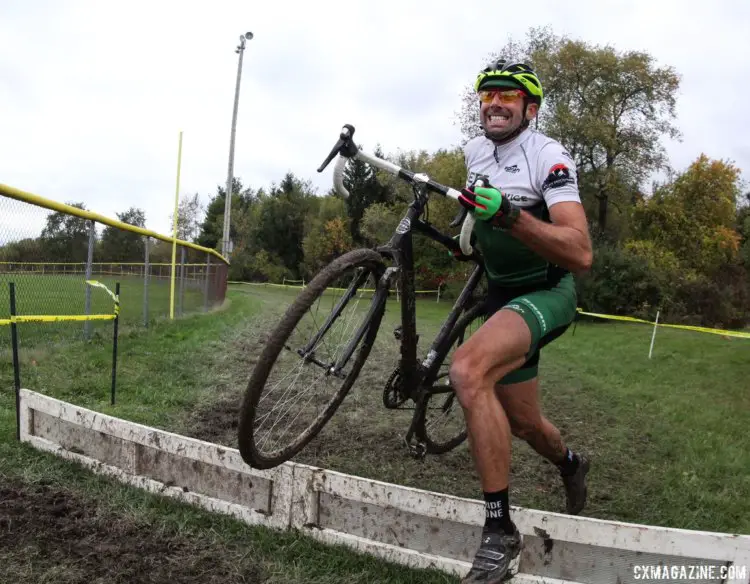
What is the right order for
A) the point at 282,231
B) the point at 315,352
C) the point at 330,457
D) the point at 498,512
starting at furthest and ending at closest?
1. the point at 282,231
2. the point at 330,457
3. the point at 315,352
4. the point at 498,512

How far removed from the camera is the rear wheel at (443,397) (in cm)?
398

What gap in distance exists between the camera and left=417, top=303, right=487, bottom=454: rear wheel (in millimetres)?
3979

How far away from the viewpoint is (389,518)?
3209mm

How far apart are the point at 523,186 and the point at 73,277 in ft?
22.7

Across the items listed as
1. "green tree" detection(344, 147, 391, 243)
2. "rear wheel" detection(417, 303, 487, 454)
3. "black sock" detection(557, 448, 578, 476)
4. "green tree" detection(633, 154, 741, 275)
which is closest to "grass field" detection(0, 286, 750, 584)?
"rear wheel" detection(417, 303, 487, 454)

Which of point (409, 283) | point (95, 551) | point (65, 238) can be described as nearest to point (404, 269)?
point (409, 283)

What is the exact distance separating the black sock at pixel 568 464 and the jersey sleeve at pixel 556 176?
5.85 feet

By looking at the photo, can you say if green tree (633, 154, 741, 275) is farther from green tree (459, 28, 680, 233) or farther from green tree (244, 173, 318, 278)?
green tree (244, 173, 318, 278)

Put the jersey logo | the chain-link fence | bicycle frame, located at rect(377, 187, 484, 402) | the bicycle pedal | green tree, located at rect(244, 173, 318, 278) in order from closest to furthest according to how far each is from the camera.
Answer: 1. the jersey logo
2. bicycle frame, located at rect(377, 187, 484, 402)
3. the bicycle pedal
4. the chain-link fence
5. green tree, located at rect(244, 173, 318, 278)

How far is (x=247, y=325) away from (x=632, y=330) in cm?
1166

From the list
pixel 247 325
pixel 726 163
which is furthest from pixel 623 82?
pixel 247 325

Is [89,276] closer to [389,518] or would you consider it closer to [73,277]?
[73,277]

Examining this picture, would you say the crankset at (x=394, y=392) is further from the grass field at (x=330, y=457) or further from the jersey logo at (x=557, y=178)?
the jersey logo at (x=557, y=178)

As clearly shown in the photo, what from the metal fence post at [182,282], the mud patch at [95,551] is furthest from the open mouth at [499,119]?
the metal fence post at [182,282]
